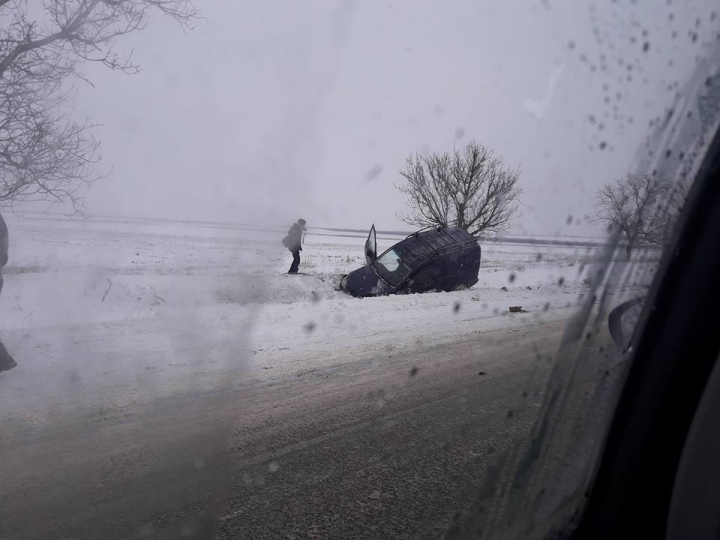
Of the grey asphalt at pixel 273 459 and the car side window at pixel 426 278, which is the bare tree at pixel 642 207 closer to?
the grey asphalt at pixel 273 459

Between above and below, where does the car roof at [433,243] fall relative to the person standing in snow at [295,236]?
above

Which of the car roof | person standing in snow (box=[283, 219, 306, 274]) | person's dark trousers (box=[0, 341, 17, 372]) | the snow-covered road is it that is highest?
the car roof

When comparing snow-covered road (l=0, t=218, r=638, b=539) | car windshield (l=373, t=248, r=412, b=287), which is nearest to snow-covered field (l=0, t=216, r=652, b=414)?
snow-covered road (l=0, t=218, r=638, b=539)

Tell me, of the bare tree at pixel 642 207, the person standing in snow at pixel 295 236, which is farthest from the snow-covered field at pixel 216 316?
the person standing in snow at pixel 295 236

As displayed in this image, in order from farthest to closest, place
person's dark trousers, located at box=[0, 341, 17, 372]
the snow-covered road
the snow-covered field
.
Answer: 1. the snow-covered field
2. person's dark trousers, located at box=[0, 341, 17, 372]
3. the snow-covered road

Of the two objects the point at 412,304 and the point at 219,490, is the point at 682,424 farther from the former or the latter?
the point at 412,304

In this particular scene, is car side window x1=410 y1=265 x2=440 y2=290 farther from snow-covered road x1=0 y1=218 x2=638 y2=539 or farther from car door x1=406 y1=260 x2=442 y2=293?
snow-covered road x1=0 y1=218 x2=638 y2=539

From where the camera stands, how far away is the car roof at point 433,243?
1291 cm

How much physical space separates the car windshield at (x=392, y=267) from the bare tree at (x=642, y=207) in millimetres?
9863

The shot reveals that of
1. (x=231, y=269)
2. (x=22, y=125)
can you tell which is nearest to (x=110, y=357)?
(x=22, y=125)

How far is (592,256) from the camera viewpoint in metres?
2.47

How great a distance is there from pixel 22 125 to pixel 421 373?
330 inches

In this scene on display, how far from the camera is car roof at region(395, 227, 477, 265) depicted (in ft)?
42.3

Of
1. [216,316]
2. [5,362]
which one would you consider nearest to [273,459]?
[5,362]
